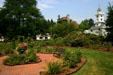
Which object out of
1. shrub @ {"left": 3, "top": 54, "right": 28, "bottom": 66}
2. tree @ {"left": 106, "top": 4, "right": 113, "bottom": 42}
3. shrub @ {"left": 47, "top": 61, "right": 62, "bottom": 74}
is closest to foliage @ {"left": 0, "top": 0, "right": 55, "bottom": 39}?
tree @ {"left": 106, "top": 4, "right": 113, "bottom": 42}

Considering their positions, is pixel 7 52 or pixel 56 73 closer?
pixel 56 73

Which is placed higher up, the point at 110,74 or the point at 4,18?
the point at 4,18

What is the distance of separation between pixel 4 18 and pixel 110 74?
1088 inches

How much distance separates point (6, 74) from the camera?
570 cm

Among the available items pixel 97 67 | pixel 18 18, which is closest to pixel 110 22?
pixel 97 67

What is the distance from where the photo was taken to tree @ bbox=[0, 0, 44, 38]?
86.1ft

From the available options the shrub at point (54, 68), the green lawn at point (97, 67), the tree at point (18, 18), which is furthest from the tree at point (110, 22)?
the tree at point (18, 18)

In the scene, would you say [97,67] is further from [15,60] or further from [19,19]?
Answer: [19,19]

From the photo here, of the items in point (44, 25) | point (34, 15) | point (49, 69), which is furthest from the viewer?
point (44, 25)

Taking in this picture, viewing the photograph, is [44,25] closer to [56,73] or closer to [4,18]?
[4,18]

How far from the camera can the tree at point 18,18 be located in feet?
86.1

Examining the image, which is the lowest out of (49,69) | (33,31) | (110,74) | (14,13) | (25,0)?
(110,74)

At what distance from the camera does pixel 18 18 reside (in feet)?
91.0

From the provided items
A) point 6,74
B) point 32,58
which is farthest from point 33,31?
point 6,74
